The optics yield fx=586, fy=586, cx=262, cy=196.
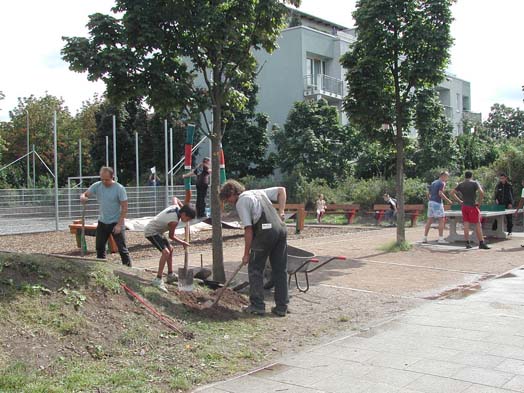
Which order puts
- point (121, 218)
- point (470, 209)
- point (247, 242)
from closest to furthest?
point (247, 242), point (121, 218), point (470, 209)

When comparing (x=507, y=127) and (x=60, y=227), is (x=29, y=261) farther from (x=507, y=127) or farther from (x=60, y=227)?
(x=507, y=127)

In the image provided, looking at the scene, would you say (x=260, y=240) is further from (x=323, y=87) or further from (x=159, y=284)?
(x=323, y=87)

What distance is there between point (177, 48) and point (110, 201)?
2479 millimetres

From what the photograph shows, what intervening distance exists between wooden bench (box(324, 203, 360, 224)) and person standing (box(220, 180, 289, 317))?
1554 cm

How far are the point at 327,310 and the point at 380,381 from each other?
8.70 feet

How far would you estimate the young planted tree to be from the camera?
24.2ft

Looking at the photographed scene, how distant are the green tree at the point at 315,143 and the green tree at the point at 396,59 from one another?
15066mm

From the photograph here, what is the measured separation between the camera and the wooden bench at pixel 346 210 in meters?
22.2

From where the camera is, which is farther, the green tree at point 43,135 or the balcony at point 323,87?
the green tree at point 43,135

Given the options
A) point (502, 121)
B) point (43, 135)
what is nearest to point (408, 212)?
point (43, 135)

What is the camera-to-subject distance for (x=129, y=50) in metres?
7.51

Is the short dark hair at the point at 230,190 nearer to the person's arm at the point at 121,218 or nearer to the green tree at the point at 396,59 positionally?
the person's arm at the point at 121,218

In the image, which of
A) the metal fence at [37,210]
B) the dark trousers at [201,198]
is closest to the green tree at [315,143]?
the metal fence at [37,210]

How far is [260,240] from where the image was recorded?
6.59 m
